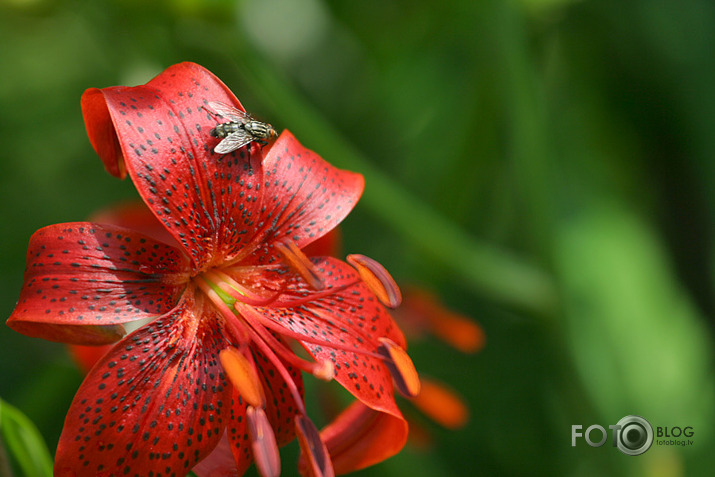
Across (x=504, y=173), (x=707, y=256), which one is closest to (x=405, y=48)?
(x=504, y=173)

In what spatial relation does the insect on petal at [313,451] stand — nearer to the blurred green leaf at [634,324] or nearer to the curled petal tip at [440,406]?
the curled petal tip at [440,406]

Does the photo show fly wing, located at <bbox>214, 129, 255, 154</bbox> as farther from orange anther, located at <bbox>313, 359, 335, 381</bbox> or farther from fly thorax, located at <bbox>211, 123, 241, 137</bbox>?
orange anther, located at <bbox>313, 359, 335, 381</bbox>

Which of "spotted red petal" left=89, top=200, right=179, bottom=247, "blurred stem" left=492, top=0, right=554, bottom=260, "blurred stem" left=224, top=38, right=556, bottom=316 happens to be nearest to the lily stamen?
"spotted red petal" left=89, top=200, right=179, bottom=247

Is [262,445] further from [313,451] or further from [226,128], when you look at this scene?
[226,128]

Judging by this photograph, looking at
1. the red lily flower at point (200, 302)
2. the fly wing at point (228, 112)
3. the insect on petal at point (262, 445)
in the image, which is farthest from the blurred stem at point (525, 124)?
the insect on petal at point (262, 445)

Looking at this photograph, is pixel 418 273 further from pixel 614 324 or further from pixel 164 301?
pixel 164 301

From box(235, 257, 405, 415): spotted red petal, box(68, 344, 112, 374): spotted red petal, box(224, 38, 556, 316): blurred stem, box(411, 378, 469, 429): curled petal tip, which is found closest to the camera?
box(235, 257, 405, 415): spotted red petal

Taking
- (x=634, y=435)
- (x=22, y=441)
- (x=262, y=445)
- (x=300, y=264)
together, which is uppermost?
(x=634, y=435)

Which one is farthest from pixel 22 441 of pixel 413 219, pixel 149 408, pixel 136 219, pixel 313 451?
pixel 413 219
